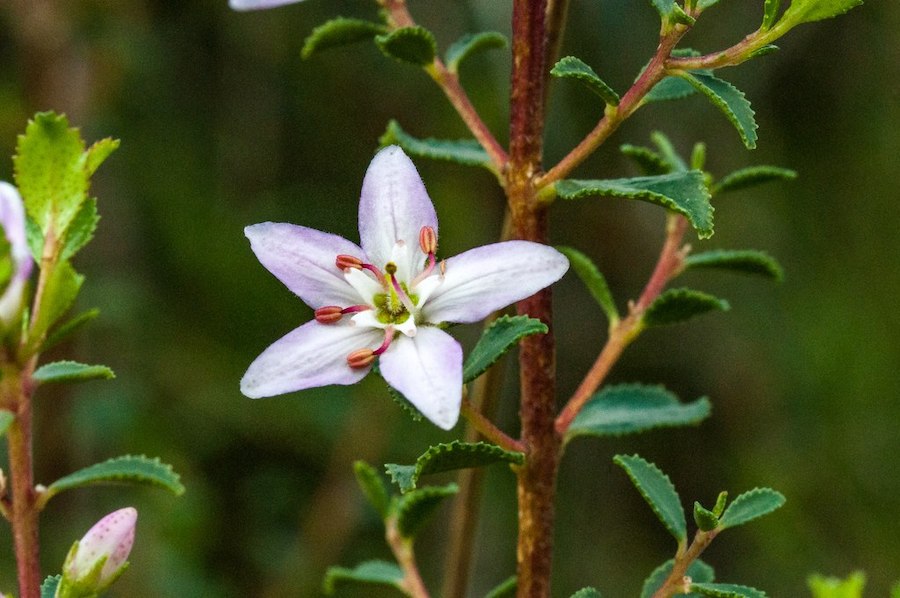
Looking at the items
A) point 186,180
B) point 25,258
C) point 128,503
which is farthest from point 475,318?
point 186,180

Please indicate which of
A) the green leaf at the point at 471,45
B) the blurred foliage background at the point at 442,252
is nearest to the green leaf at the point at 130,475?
the green leaf at the point at 471,45

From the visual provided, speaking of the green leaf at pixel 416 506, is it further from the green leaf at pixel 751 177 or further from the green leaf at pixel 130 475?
the green leaf at pixel 751 177

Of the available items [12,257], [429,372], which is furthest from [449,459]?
[12,257]

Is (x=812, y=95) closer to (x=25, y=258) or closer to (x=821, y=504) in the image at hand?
(x=821, y=504)

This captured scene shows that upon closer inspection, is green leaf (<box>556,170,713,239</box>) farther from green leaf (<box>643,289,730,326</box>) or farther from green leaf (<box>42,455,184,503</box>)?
green leaf (<box>42,455,184,503</box>)

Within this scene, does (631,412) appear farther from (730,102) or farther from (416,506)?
(730,102)
